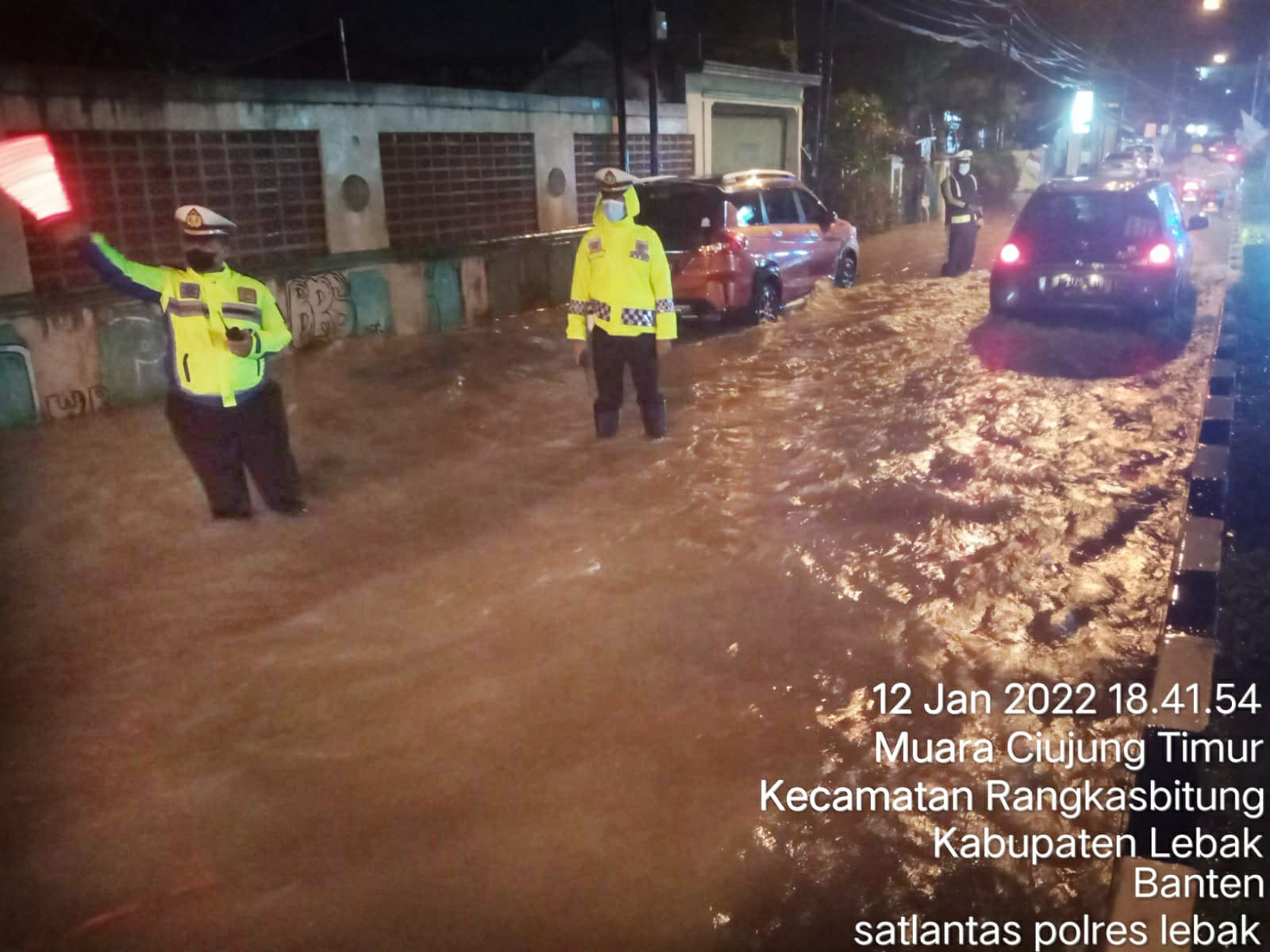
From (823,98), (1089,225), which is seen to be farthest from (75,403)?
(823,98)

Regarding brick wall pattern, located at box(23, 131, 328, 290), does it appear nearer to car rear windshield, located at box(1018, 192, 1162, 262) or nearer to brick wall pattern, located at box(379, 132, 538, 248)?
brick wall pattern, located at box(379, 132, 538, 248)

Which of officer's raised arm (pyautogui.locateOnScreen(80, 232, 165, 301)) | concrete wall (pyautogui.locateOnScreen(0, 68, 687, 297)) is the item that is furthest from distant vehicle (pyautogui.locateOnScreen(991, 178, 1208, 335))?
officer's raised arm (pyautogui.locateOnScreen(80, 232, 165, 301))

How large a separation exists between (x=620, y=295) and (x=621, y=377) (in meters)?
0.67

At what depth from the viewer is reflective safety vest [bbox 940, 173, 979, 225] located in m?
15.1

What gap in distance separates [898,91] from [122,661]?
30.5 metres

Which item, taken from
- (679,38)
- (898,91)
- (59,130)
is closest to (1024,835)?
(59,130)

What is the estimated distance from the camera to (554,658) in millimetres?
4496

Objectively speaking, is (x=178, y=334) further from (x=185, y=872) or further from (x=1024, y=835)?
(x=1024, y=835)

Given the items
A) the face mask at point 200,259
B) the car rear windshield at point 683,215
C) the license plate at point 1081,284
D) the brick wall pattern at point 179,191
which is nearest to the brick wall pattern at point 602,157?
the car rear windshield at point 683,215

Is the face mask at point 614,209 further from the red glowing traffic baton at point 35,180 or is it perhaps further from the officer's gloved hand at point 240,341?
the red glowing traffic baton at point 35,180

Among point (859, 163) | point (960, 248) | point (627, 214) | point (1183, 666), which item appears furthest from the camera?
point (859, 163)

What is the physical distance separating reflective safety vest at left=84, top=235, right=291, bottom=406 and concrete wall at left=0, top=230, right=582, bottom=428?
1706 mm

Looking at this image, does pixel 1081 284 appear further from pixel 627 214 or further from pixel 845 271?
pixel 627 214

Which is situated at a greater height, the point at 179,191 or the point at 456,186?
the point at 456,186
